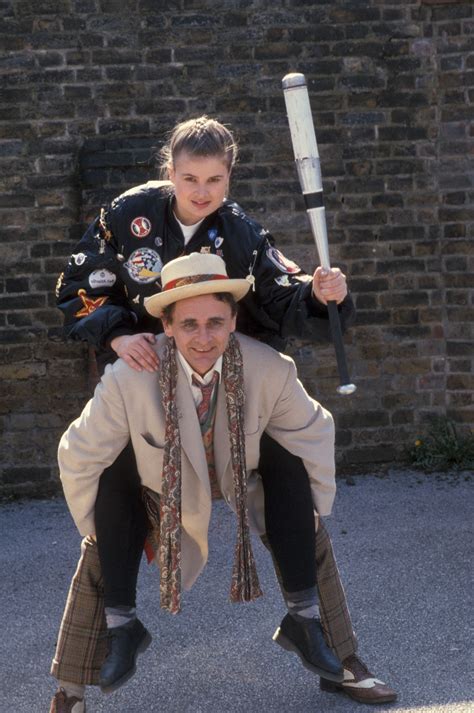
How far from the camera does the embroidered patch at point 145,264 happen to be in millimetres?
4152

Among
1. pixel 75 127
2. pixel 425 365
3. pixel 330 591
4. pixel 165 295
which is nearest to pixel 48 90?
pixel 75 127

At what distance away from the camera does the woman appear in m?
3.84

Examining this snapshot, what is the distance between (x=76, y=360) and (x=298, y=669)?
104 inches

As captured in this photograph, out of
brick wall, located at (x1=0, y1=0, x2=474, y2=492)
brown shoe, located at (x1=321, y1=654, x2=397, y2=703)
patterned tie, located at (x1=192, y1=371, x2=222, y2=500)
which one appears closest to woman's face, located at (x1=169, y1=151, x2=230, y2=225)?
patterned tie, located at (x1=192, y1=371, x2=222, y2=500)

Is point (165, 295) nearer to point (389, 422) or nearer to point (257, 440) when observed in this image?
point (257, 440)

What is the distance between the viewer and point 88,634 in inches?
154

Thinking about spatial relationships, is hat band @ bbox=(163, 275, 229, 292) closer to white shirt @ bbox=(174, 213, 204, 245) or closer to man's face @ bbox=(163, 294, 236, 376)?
man's face @ bbox=(163, 294, 236, 376)

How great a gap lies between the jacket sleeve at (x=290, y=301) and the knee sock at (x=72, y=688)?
4.13 feet

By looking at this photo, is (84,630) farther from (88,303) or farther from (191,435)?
(88,303)

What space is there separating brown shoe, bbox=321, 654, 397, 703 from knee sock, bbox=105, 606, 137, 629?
2.36 feet

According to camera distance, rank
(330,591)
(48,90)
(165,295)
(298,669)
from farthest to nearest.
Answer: (48,90) → (298,669) → (330,591) → (165,295)

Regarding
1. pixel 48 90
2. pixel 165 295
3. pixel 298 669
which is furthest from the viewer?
pixel 48 90

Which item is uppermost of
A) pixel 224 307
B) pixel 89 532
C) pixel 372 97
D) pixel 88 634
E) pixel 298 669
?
pixel 372 97

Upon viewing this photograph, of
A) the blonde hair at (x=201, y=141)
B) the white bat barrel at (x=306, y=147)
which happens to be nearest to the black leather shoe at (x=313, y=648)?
the white bat barrel at (x=306, y=147)
